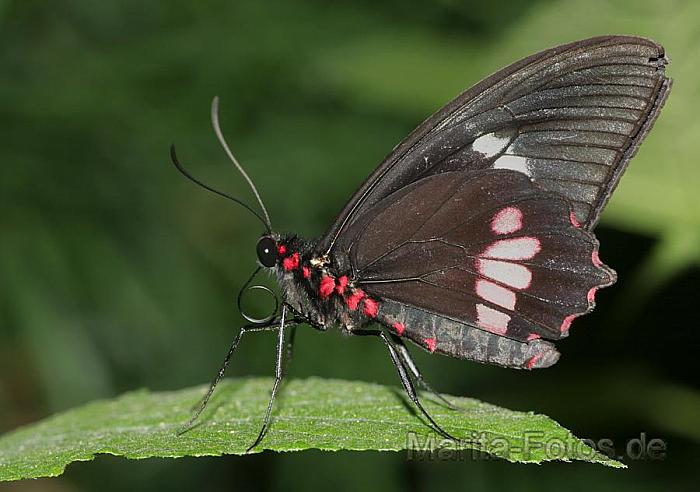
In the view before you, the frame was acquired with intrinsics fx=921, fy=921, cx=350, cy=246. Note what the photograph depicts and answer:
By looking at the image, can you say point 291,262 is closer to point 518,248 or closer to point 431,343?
point 431,343

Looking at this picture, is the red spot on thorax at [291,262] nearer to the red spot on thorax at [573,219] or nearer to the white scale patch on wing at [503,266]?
the white scale patch on wing at [503,266]

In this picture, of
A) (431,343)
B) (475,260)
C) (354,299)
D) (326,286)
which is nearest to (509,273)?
(475,260)

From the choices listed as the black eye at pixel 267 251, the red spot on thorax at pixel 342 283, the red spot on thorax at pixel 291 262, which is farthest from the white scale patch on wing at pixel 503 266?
the black eye at pixel 267 251

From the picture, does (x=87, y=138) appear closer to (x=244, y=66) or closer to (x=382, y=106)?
(x=244, y=66)

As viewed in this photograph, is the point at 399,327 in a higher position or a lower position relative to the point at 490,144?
lower

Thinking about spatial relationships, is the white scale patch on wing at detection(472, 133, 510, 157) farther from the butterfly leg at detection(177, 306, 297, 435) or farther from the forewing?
the butterfly leg at detection(177, 306, 297, 435)

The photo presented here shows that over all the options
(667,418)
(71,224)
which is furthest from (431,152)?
(71,224)
